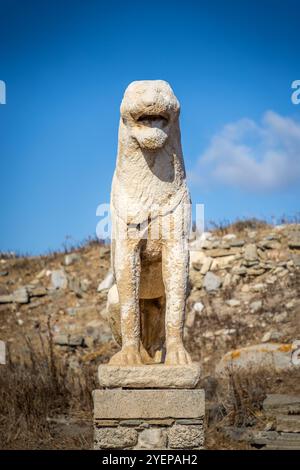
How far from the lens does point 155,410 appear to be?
4422 mm

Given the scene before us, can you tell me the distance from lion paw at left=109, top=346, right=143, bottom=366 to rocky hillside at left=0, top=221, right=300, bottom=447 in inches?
190

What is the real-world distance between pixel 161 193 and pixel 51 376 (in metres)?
4.47

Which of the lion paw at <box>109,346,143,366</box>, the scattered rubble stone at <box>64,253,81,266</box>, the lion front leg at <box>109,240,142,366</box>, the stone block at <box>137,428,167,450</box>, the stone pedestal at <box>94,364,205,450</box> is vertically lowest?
the stone block at <box>137,428,167,450</box>

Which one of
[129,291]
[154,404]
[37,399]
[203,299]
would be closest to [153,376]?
[154,404]

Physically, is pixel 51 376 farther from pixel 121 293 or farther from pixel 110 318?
pixel 121 293

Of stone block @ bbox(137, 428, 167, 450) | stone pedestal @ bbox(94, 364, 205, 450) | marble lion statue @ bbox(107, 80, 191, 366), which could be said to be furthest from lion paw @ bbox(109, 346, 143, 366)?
stone block @ bbox(137, 428, 167, 450)

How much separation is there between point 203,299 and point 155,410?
745 cm

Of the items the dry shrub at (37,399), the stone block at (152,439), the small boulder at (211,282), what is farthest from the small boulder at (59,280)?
the stone block at (152,439)

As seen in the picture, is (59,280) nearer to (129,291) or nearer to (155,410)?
(129,291)

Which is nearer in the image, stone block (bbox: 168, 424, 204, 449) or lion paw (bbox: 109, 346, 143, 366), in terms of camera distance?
stone block (bbox: 168, 424, 204, 449)

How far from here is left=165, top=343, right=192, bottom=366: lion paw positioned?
4.52 meters

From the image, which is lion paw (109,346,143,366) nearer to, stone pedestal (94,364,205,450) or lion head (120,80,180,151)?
stone pedestal (94,364,205,450)

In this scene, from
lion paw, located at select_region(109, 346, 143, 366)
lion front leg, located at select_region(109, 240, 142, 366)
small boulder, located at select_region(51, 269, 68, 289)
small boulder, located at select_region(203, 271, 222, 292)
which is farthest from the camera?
small boulder, located at select_region(51, 269, 68, 289)

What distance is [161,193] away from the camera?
475 centimetres
